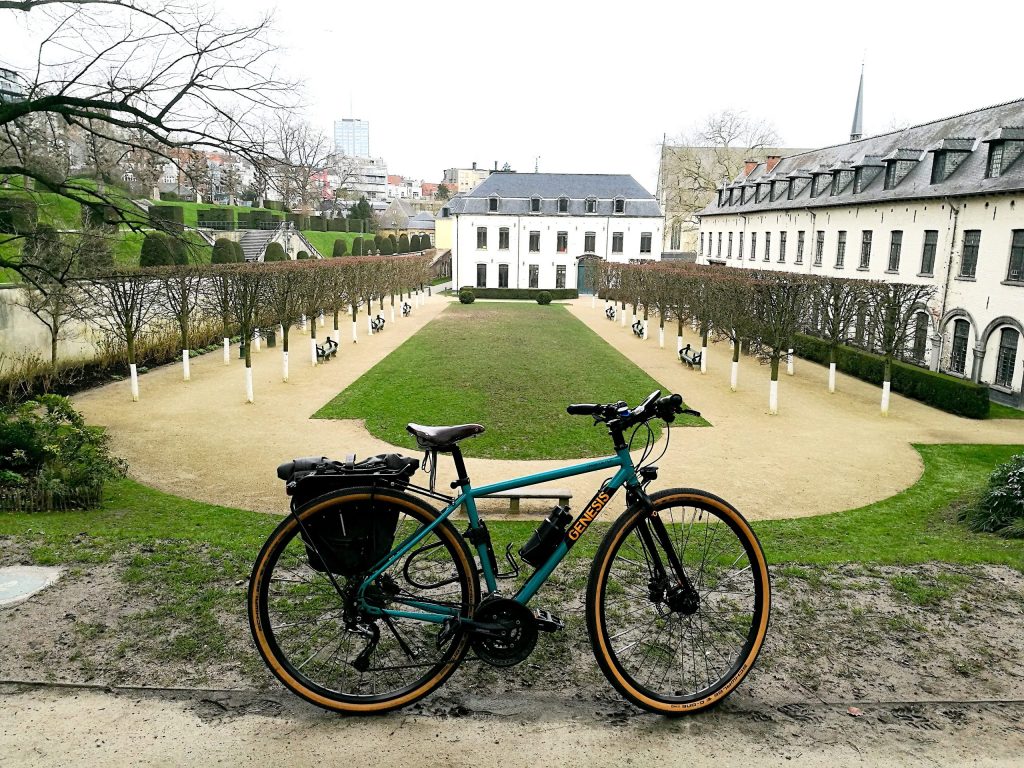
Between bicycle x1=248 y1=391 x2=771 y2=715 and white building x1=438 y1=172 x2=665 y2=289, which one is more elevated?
white building x1=438 y1=172 x2=665 y2=289

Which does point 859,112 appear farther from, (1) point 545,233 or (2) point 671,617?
(2) point 671,617

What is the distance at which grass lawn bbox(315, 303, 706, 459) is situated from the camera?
549 inches

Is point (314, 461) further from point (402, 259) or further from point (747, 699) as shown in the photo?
point (402, 259)

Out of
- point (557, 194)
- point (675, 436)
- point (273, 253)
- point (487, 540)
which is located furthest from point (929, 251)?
point (557, 194)

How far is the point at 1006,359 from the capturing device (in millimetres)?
19484

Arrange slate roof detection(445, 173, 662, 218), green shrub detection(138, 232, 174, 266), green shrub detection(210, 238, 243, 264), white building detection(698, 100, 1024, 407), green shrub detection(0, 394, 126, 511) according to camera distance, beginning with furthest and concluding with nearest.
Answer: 1. slate roof detection(445, 173, 662, 218)
2. green shrub detection(210, 238, 243, 264)
3. green shrub detection(138, 232, 174, 266)
4. white building detection(698, 100, 1024, 407)
5. green shrub detection(0, 394, 126, 511)

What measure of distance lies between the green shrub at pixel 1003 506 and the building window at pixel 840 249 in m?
22.7

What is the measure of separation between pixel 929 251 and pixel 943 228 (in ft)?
3.35

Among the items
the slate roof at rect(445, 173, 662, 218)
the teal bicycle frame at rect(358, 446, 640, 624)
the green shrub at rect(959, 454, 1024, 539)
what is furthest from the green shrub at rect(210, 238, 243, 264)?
the teal bicycle frame at rect(358, 446, 640, 624)

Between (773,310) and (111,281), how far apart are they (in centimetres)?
1661

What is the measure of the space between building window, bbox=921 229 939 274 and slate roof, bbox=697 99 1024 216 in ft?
3.75

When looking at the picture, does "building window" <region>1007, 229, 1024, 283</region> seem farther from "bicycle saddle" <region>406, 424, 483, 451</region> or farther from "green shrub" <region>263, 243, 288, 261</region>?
"green shrub" <region>263, 243, 288, 261</region>

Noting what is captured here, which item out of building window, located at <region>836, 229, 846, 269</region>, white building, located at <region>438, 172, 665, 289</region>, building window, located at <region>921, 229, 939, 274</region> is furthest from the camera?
white building, located at <region>438, 172, 665, 289</region>

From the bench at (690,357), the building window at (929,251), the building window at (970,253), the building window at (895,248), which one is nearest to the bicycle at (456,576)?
the bench at (690,357)
